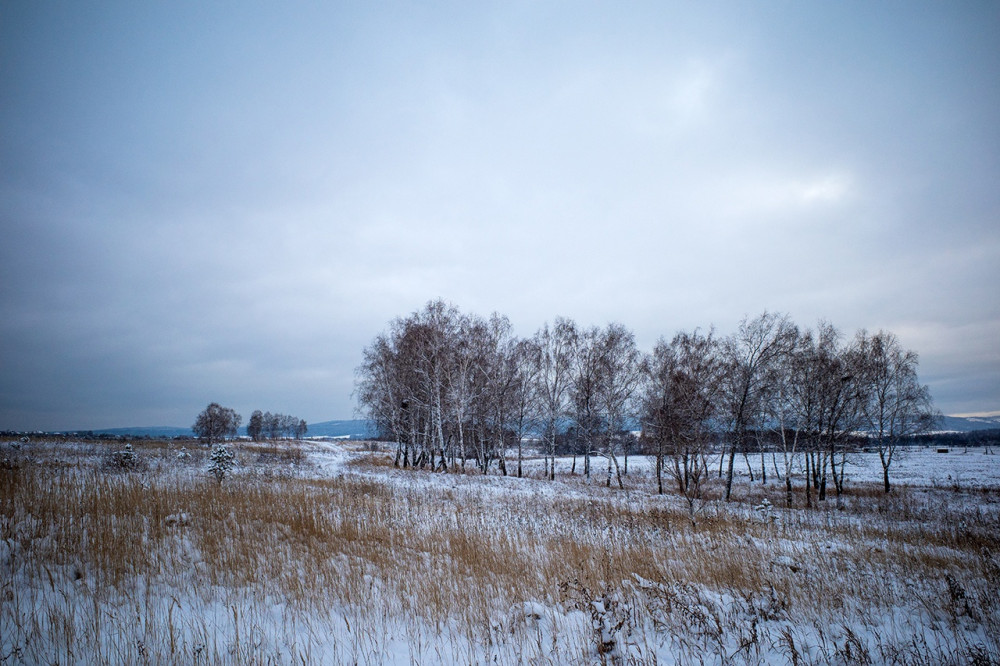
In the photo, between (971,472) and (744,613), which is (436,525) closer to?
(744,613)

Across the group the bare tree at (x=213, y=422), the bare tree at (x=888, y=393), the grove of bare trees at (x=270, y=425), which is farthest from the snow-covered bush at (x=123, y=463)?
the grove of bare trees at (x=270, y=425)

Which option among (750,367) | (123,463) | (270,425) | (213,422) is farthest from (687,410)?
(270,425)

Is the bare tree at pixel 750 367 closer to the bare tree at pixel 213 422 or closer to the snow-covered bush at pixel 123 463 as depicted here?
the snow-covered bush at pixel 123 463

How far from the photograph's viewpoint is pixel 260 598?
4699 millimetres

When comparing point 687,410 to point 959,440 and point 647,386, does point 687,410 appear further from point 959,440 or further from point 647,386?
point 959,440

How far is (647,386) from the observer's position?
2539 cm

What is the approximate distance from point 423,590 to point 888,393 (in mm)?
33218

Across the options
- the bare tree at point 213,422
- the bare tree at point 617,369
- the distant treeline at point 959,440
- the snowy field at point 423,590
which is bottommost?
the distant treeline at point 959,440

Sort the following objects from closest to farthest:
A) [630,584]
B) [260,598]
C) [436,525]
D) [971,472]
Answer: [260,598]
[630,584]
[436,525]
[971,472]

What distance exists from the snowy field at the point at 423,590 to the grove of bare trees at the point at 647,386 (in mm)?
9531

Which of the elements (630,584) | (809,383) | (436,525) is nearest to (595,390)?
(809,383)

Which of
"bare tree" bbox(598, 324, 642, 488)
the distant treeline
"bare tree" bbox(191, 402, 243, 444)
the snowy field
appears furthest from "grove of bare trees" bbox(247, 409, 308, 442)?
the distant treeline

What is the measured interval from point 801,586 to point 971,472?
160 ft

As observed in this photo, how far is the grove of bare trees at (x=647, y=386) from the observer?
2039 centimetres
